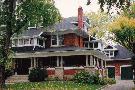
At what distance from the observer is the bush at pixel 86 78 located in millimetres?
37500

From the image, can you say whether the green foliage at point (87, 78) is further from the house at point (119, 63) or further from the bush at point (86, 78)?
the house at point (119, 63)

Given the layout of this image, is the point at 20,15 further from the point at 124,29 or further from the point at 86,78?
the point at 124,29

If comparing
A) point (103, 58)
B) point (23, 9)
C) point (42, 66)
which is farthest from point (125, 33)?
point (23, 9)

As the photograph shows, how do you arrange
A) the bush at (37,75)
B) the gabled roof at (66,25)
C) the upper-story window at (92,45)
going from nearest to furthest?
the bush at (37,75) < the gabled roof at (66,25) < the upper-story window at (92,45)

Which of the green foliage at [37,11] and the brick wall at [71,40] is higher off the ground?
the green foliage at [37,11]

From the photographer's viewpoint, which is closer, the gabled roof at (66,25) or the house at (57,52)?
the house at (57,52)

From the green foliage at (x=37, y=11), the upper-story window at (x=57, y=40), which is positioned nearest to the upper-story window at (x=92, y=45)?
the upper-story window at (x=57, y=40)

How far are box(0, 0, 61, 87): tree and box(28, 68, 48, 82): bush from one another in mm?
7236

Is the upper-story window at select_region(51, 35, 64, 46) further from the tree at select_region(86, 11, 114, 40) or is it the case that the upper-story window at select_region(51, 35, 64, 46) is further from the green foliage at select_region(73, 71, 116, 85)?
the tree at select_region(86, 11, 114, 40)

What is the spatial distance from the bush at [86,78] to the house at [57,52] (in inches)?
86.7

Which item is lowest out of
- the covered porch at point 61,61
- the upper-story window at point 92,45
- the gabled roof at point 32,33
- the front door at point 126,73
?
the front door at point 126,73

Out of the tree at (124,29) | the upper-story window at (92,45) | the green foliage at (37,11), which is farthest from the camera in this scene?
the upper-story window at (92,45)

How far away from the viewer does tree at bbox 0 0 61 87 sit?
33562mm

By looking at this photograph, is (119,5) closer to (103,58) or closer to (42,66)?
(42,66)
